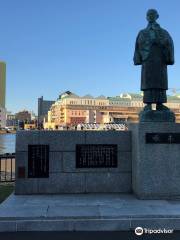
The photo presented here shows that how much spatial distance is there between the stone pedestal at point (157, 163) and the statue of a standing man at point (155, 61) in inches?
36.0

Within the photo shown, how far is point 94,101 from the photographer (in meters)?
182

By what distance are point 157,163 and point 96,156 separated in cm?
170

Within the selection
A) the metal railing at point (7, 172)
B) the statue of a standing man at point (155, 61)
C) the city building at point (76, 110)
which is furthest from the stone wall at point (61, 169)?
the city building at point (76, 110)

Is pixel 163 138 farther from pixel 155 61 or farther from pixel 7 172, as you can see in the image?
pixel 7 172

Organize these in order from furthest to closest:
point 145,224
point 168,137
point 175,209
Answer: point 168,137, point 175,209, point 145,224

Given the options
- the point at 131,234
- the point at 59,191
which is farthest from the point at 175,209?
the point at 59,191

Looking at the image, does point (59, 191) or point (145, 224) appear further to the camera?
point (59, 191)

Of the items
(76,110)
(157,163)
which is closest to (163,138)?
(157,163)

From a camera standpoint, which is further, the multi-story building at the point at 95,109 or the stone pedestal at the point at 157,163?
the multi-story building at the point at 95,109

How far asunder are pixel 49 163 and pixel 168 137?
3.07m

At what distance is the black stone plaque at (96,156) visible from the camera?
1040 cm

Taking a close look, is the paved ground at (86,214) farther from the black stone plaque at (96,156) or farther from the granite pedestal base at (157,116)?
the granite pedestal base at (157,116)

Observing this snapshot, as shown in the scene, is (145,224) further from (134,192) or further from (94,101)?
(94,101)

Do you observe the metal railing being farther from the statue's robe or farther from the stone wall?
the statue's robe
